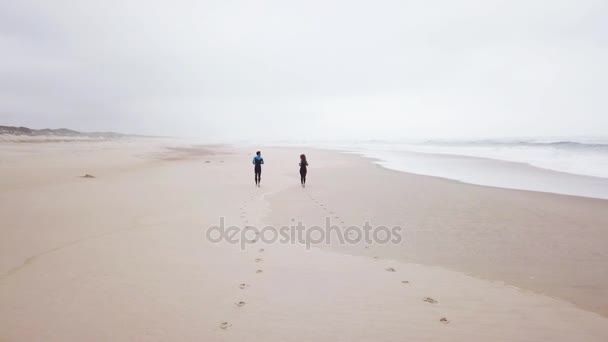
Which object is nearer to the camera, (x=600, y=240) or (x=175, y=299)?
(x=175, y=299)

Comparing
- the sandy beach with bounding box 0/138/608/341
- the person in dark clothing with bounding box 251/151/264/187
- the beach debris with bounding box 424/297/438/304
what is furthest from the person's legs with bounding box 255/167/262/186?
the beach debris with bounding box 424/297/438/304

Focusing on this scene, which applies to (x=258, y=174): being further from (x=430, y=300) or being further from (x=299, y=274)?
(x=430, y=300)

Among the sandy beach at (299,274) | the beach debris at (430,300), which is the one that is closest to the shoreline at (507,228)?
the sandy beach at (299,274)

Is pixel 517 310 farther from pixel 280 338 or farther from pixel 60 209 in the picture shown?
pixel 60 209

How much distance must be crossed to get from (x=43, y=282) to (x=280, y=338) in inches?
160

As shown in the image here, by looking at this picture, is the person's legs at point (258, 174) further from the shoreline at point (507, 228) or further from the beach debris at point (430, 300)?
the beach debris at point (430, 300)

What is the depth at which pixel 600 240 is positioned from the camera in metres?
7.20

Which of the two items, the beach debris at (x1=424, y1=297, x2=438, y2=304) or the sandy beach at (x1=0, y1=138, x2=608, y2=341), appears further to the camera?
the beach debris at (x1=424, y1=297, x2=438, y2=304)

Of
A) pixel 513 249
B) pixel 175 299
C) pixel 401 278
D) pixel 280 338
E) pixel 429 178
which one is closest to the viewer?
pixel 280 338

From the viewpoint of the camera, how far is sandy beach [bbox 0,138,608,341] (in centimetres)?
385

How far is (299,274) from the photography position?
5.36 m

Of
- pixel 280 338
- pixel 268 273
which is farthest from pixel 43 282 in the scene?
pixel 280 338

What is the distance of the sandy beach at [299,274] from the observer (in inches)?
151

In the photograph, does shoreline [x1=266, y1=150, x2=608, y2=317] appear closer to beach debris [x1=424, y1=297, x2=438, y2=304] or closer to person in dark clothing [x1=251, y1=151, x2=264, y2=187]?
beach debris [x1=424, y1=297, x2=438, y2=304]
